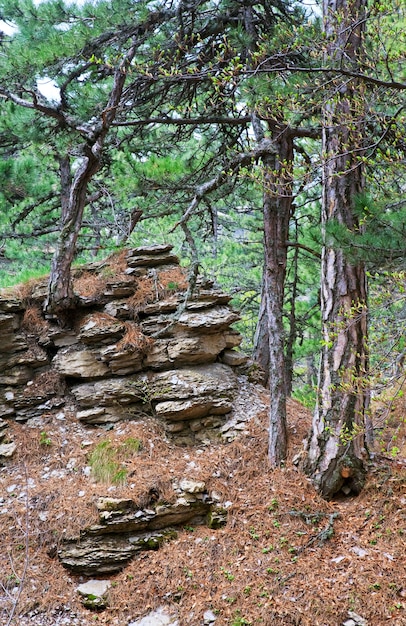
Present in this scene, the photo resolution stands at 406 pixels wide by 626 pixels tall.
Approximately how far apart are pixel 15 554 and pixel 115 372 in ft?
8.23

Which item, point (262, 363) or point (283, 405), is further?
point (262, 363)

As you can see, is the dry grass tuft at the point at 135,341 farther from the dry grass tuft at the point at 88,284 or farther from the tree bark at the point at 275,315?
the tree bark at the point at 275,315

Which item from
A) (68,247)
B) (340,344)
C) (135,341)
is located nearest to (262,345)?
(135,341)

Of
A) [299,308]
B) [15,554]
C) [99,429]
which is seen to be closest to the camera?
[15,554]

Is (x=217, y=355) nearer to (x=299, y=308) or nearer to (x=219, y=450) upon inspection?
(x=219, y=450)

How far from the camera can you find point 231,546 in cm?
462

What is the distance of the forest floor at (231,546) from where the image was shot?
3.91m

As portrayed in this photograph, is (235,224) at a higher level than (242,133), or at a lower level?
lower

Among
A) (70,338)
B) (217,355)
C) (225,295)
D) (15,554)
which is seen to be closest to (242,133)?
(225,295)

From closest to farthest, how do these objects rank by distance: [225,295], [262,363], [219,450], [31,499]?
[31,499] → [219,450] → [225,295] → [262,363]

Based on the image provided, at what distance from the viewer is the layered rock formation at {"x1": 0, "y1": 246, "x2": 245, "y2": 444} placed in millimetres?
6184

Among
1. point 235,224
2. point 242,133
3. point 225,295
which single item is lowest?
point 225,295

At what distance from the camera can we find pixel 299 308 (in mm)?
9938

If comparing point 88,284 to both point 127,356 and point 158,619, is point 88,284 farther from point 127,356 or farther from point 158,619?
point 158,619
